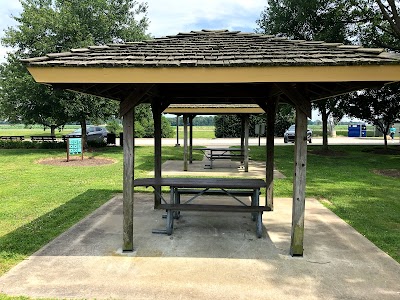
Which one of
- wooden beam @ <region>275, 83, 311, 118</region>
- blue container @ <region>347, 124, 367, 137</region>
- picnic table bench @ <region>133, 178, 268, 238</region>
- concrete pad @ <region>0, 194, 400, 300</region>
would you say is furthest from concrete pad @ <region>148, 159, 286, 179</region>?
blue container @ <region>347, 124, 367, 137</region>

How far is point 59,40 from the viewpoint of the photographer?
55.1ft

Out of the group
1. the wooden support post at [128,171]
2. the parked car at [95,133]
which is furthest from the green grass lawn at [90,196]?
the parked car at [95,133]

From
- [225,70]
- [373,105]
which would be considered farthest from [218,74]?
[373,105]

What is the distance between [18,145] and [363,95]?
2215cm

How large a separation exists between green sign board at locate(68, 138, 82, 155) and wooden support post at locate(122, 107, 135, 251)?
11084 millimetres

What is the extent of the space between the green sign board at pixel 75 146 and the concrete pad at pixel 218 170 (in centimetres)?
407

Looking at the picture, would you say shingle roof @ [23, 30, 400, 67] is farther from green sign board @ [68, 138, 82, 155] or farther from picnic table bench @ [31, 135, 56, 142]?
picnic table bench @ [31, 135, 56, 142]

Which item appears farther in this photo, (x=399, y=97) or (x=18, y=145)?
(x=18, y=145)

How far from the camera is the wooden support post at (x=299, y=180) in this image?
442 centimetres

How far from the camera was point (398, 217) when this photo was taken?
6695 mm

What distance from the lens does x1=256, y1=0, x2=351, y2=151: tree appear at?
16.1 metres

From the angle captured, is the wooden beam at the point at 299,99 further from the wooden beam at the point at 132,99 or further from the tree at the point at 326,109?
the tree at the point at 326,109

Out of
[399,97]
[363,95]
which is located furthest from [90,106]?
[399,97]

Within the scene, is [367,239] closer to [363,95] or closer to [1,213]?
[1,213]
